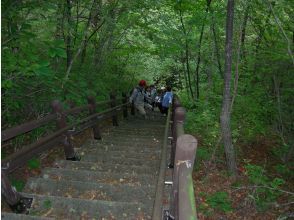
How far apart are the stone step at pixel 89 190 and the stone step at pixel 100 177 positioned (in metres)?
0.43

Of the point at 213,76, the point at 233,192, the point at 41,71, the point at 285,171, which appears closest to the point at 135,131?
the point at 233,192

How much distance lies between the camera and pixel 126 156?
7.75 meters

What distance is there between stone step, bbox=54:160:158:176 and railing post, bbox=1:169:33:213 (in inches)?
71.1

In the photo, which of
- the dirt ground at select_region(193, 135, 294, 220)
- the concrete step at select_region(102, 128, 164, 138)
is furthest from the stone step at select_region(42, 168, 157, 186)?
the concrete step at select_region(102, 128, 164, 138)

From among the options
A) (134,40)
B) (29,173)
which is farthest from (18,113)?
(134,40)

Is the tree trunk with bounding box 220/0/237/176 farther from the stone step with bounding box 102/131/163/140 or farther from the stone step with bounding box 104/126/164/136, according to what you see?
the stone step with bounding box 104/126/164/136

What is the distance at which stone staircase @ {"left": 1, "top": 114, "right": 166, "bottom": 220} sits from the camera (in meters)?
4.55

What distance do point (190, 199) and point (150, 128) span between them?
34.6 feet

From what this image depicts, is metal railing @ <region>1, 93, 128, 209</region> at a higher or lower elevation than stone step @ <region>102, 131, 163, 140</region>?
higher

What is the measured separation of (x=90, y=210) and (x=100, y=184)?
79cm

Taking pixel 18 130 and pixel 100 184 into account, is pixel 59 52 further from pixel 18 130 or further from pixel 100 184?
pixel 100 184

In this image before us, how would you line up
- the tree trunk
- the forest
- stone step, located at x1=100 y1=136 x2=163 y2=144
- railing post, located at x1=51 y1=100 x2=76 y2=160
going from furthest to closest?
1. stone step, located at x1=100 y1=136 x2=163 y2=144
2. the tree trunk
3. railing post, located at x1=51 y1=100 x2=76 y2=160
4. the forest

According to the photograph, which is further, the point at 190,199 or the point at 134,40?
the point at 134,40

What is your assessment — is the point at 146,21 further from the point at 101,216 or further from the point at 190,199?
the point at 190,199
